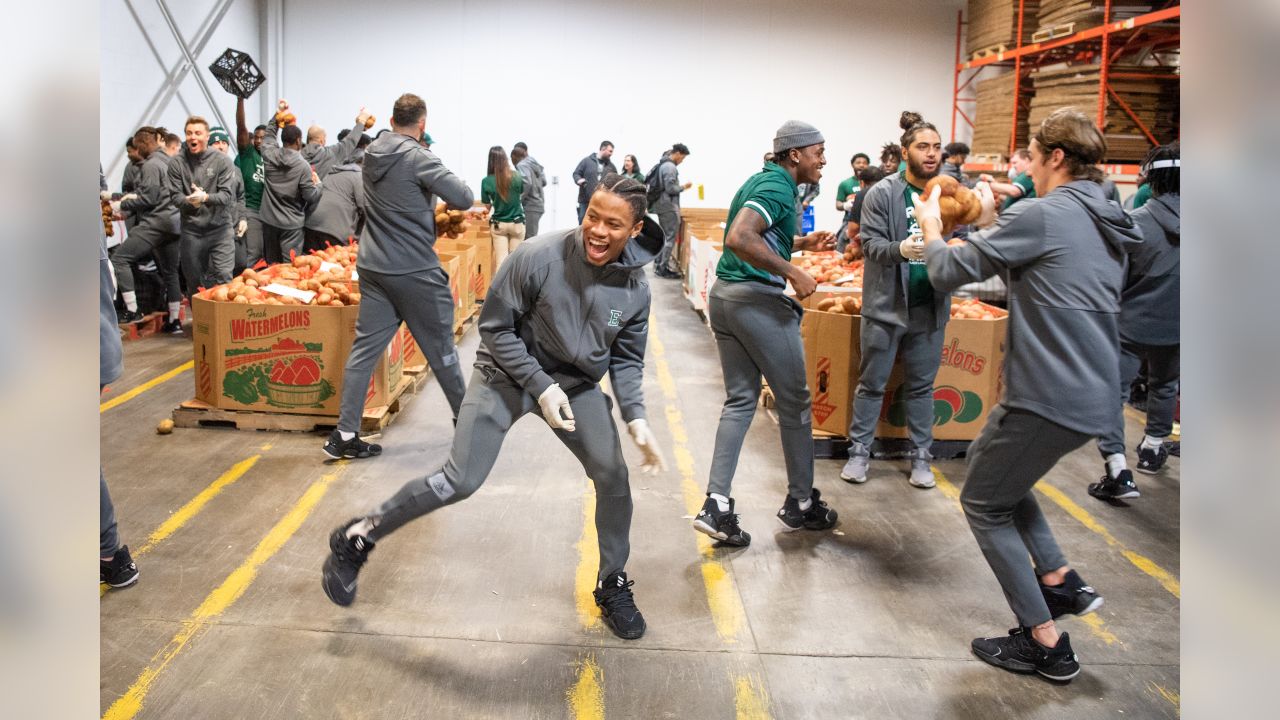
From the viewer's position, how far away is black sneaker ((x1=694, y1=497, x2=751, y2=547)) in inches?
215

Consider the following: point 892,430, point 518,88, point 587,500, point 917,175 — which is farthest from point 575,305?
point 518,88

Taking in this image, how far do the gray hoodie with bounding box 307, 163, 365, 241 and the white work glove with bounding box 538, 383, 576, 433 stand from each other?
25.3ft

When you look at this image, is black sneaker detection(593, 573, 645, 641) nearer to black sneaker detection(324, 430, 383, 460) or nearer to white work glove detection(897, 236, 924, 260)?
white work glove detection(897, 236, 924, 260)

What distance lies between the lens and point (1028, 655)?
13.9 ft

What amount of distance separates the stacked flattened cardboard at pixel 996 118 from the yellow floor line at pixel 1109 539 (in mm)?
13042

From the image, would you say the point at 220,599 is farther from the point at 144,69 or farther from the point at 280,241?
the point at 144,69

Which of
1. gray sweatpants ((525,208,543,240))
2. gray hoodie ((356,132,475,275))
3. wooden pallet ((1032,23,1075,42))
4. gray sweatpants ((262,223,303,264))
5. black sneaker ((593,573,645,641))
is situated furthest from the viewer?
gray sweatpants ((525,208,543,240))

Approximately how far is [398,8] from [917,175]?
63.4ft

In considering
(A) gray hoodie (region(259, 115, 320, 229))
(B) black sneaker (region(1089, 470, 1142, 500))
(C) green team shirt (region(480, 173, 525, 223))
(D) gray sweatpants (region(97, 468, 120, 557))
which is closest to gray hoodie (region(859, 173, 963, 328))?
(B) black sneaker (region(1089, 470, 1142, 500))

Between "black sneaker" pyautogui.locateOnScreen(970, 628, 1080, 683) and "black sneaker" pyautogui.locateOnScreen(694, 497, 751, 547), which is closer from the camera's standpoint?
"black sneaker" pyautogui.locateOnScreen(970, 628, 1080, 683)

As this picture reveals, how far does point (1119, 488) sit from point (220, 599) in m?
5.06

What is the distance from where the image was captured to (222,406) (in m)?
7.47

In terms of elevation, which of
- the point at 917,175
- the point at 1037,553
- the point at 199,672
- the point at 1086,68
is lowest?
the point at 199,672

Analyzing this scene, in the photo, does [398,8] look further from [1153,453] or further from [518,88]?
[1153,453]
